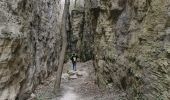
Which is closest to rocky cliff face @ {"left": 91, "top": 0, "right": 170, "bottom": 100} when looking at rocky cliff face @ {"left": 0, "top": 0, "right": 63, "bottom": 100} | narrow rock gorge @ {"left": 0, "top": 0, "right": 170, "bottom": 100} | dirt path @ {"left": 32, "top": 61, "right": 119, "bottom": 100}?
narrow rock gorge @ {"left": 0, "top": 0, "right": 170, "bottom": 100}

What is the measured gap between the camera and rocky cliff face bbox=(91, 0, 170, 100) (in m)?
8.52

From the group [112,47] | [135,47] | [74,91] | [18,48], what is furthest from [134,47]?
[74,91]

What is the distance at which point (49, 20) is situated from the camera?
20.7 metres

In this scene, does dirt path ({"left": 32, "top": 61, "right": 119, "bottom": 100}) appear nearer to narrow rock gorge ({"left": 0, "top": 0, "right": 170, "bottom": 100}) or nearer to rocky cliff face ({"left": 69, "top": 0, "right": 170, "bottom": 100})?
narrow rock gorge ({"left": 0, "top": 0, "right": 170, "bottom": 100})

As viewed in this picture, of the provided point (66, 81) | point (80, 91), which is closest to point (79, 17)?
point (66, 81)

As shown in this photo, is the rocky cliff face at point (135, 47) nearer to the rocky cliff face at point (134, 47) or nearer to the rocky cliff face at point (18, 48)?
the rocky cliff face at point (134, 47)

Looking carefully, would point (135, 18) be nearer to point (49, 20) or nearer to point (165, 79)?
point (165, 79)

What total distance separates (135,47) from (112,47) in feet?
12.5

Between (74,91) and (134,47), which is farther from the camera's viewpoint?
(74,91)

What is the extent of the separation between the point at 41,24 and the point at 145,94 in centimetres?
1070

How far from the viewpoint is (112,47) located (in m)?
15.0

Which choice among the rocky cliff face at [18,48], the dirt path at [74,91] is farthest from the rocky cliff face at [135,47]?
the rocky cliff face at [18,48]

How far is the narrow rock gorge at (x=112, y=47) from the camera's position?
28.6ft

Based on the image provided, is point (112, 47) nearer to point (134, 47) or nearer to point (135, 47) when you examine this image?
point (134, 47)
